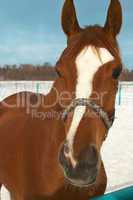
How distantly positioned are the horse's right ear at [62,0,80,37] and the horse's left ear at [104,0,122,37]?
23cm

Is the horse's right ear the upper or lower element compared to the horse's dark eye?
upper

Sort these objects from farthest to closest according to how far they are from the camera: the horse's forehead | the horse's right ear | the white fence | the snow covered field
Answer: the white fence < the snow covered field < the horse's right ear < the horse's forehead

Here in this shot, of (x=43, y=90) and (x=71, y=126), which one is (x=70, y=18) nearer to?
(x=71, y=126)

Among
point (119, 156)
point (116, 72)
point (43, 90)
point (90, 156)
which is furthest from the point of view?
point (43, 90)

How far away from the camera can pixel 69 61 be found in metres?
2.01

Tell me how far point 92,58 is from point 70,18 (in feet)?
1.68

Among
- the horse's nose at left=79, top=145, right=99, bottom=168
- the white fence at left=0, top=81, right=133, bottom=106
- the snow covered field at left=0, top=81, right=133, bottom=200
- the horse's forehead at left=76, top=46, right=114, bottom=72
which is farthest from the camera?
the white fence at left=0, top=81, right=133, bottom=106

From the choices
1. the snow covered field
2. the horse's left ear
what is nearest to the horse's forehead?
the horse's left ear

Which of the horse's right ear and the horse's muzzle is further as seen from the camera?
the horse's right ear

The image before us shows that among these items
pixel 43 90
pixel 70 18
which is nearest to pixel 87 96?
pixel 70 18

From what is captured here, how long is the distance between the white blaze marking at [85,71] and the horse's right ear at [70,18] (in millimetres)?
346

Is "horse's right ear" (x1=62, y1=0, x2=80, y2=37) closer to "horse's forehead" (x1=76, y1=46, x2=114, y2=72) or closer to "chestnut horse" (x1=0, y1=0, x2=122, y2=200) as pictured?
"chestnut horse" (x1=0, y1=0, x2=122, y2=200)

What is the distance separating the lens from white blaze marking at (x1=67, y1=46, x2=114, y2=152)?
1.82 m

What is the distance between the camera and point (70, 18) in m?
2.30
